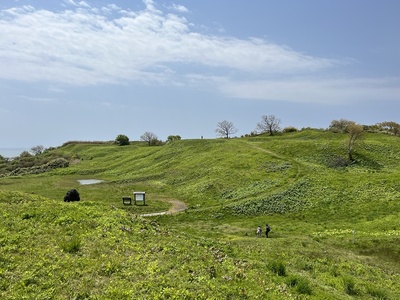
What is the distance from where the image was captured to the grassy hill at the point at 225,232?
12258mm

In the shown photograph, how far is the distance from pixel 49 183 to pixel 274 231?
53618 mm

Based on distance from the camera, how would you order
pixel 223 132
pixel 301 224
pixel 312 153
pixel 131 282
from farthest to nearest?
pixel 223 132
pixel 312 153
pixel 301 224
pixel 131 282

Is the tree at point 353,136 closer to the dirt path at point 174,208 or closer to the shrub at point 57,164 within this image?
the dirt path at point 174,208

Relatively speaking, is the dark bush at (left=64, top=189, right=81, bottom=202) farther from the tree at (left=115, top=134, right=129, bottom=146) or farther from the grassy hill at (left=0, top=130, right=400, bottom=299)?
the tree at (left=115, top=134, right=129, bottom=146)

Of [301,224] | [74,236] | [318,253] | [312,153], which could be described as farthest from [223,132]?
[74,236]

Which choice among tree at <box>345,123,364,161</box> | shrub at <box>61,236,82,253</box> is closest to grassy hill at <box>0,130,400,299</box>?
shrub at <box>61,236,82,253</box>

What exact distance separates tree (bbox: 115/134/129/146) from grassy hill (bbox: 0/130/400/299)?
6884cm

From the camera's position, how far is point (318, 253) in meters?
24.5

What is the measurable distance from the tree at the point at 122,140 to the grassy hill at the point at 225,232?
226ft

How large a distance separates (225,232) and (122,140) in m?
117

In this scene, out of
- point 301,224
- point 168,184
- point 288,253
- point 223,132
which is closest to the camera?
point 288,253

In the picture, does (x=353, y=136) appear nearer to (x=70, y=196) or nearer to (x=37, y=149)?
(x=70, y=196)

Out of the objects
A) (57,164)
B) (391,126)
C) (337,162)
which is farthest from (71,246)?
(391,126)

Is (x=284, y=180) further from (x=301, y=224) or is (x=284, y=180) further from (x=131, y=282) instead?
(x=131, y=282)
